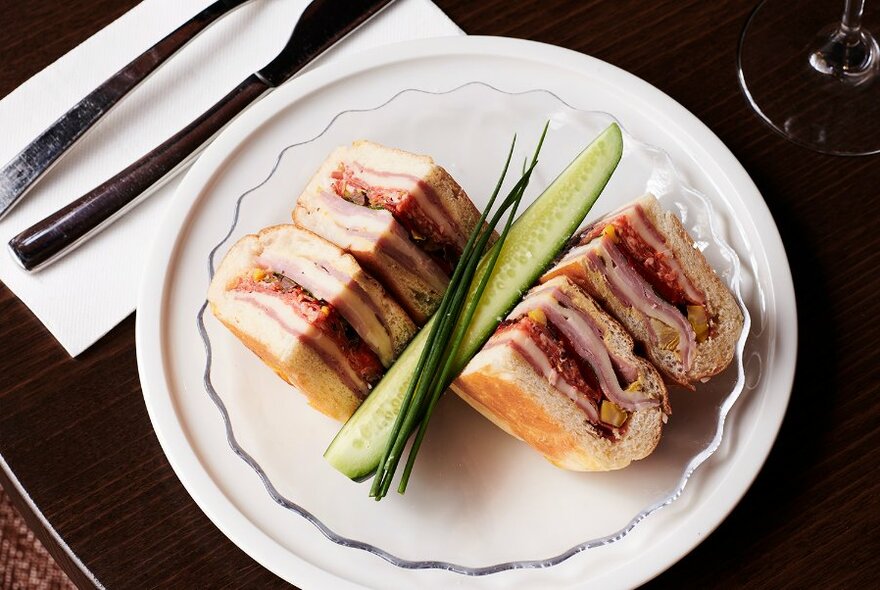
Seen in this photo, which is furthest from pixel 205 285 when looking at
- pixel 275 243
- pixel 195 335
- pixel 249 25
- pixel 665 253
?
pixel 665 253

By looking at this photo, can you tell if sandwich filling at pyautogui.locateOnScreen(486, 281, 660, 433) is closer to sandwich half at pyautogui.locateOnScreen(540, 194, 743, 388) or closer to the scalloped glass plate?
sandwich half at pyautogui.locateOnScreen(540, 194, 743, 388)

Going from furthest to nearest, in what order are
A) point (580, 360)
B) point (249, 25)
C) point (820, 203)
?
point (249, 25), point (820, 203), point (580, 360)

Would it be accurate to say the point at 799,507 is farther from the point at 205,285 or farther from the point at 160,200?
the point at 160,200

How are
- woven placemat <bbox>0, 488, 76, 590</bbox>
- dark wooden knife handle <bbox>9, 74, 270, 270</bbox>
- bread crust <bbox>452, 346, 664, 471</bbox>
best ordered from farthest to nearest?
1. woven placemat <bbox>0, 488, 76, 590</bbox>
2. dark wooden knife handle <bbox>9, 74, 270, 270</bbox>
3. bread crust <bbox>452, 346, 664, 471</bbox>

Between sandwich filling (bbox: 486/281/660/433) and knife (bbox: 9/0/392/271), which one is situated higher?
knife (bbox: 9/0/392/271)

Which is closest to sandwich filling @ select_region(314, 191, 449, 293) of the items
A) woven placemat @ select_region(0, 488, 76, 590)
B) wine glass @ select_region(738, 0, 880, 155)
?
wine glass @ select_region(738, 0, 880, 155)

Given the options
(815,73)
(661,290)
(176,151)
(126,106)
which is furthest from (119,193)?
(815,73)
